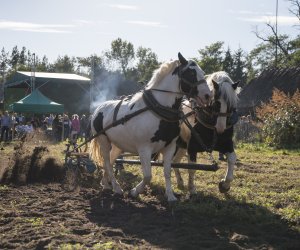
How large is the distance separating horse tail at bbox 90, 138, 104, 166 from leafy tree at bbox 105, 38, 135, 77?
84.4 metres

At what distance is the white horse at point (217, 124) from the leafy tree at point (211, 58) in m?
63.3

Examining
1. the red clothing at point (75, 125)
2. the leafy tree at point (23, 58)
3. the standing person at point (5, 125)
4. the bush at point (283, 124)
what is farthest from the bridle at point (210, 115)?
the leafy tree at point (23, 58)

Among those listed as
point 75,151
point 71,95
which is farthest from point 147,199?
point 71,95

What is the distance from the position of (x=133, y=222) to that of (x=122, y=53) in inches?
3506

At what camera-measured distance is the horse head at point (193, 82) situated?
22.7 feet

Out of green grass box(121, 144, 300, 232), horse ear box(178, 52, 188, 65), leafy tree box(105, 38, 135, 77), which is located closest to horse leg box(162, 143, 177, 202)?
green grass box(121, 144, 300, 232)

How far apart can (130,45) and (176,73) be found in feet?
289

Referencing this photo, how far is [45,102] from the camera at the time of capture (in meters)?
28.2

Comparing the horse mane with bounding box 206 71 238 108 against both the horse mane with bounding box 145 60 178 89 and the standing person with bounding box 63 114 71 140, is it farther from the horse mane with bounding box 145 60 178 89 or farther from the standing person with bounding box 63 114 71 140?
the standing person with bounding box 63 114 71 140

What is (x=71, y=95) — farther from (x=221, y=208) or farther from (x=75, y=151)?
(x=221, y=208)

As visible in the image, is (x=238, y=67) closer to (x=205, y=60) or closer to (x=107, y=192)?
(x=205, y=60)

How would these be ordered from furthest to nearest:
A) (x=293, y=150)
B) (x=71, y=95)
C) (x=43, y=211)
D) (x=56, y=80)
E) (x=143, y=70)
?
(x=143, y=70) → (x=71, y=95) → (x=56, y=80) → (x=293, y=150) → (x=43, y=211)

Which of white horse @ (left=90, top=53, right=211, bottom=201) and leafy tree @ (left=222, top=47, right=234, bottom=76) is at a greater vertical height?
leafy tree @ (left=222, top=47, right=234, bottom=76)

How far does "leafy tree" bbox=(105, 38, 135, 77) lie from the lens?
93.4 m
